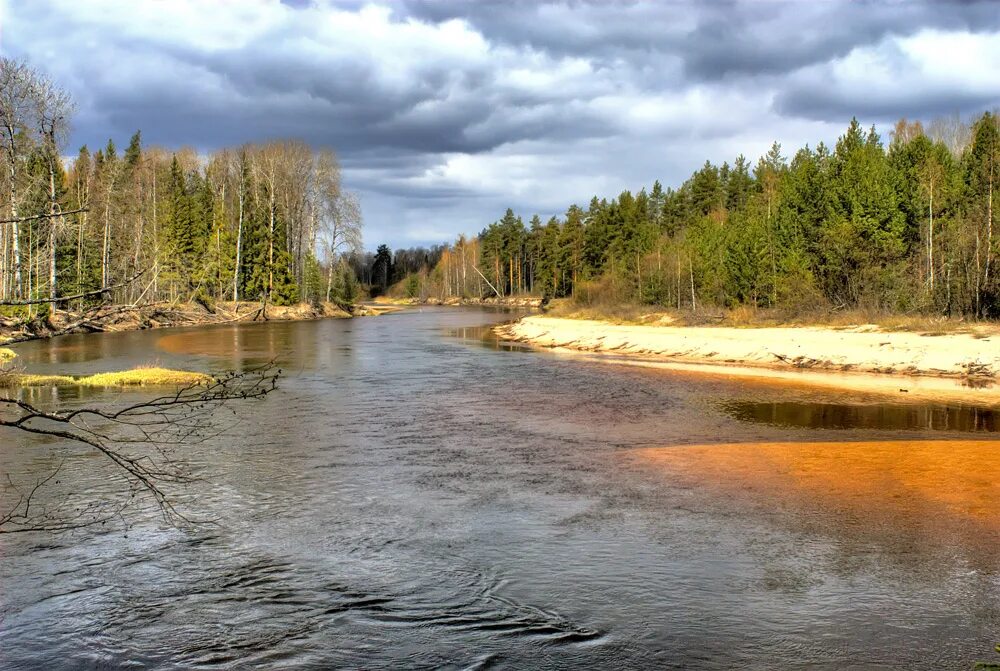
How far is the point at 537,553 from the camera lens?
934 cm

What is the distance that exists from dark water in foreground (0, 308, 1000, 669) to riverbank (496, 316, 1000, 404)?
6756 millimetres

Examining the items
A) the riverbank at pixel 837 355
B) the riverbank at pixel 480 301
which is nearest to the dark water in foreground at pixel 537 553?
the riverbank at pixel 837 355

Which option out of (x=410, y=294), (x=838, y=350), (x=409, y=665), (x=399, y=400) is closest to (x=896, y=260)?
(x=838, y=350)

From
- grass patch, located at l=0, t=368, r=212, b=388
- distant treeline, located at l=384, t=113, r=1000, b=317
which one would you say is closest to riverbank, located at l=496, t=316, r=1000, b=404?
distant treeline, located at l=384, t=113, r=1000, b=317

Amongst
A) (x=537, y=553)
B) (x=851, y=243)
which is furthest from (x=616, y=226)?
(x=537, y=553)

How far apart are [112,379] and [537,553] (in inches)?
769

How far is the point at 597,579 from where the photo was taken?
8.50 m

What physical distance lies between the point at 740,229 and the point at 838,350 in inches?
908

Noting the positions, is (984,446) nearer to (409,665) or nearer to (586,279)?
(409,665)

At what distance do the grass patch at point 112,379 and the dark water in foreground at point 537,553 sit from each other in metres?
7.21

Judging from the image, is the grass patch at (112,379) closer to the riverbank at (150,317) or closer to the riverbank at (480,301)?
the riverbank at (150,317)

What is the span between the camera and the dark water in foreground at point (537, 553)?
7016 millimetres

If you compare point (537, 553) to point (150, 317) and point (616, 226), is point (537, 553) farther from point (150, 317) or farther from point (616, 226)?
point (616, 226)

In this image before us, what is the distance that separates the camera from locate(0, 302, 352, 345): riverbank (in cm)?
433
